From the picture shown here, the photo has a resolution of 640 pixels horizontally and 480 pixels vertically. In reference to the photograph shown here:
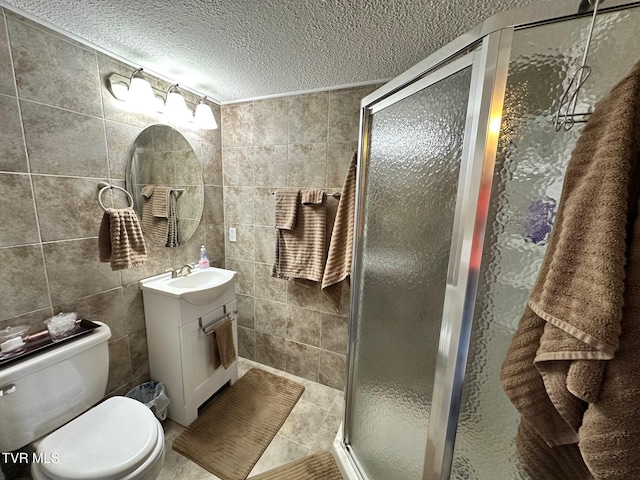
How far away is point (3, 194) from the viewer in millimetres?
1032

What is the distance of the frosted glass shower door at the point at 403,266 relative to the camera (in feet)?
2.62

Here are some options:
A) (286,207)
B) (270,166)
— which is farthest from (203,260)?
(270,166)

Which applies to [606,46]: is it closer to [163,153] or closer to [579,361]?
[579,361]

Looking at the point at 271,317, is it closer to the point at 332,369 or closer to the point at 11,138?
the point at 332,369

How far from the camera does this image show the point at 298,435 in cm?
158

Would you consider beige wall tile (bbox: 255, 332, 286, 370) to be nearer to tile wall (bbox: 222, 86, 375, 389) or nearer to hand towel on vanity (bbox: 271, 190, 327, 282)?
tile wall (bbox: 222, 86, 375, 389)

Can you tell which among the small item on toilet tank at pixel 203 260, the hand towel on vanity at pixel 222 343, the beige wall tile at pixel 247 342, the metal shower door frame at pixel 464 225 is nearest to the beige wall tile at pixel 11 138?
the small item on toilet tank at pixel 203 260

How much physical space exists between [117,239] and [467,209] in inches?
62.9

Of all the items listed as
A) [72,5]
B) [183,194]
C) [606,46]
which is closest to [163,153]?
[183,194]

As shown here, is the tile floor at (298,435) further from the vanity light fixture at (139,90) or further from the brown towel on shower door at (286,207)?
the vanity light fixture at (139,90)

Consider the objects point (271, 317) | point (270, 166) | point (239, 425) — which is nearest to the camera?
point (239, 425)

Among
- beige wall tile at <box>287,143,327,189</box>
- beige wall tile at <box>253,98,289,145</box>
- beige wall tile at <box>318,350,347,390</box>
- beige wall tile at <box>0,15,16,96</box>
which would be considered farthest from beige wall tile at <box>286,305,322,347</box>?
beige wall tile at <box>0,15,16,96</box>

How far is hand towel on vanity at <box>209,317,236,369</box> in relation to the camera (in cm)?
168

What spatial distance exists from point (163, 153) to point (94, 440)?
1530 mm
